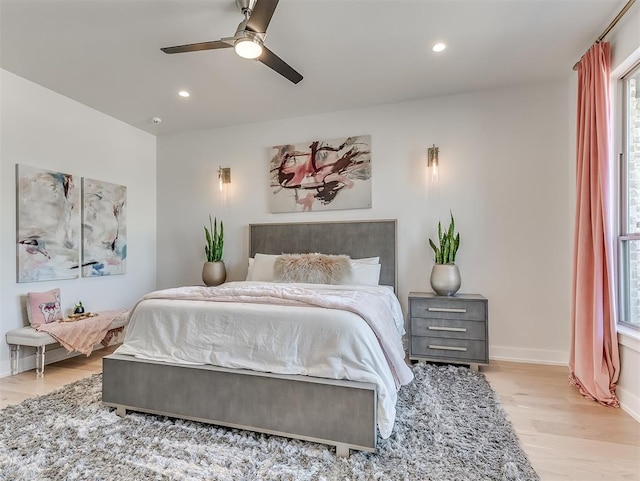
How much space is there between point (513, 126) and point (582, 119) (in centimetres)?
74

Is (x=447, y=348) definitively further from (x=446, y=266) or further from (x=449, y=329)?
(x=446, y=266)

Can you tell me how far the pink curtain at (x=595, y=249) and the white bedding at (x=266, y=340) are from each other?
1.50 meters

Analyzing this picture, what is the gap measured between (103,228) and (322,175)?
266 centimetres

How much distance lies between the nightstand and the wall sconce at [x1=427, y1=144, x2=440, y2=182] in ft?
4.33

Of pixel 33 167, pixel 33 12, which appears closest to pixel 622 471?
pixel 33 12

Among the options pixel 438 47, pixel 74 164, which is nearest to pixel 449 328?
pixel 438 47

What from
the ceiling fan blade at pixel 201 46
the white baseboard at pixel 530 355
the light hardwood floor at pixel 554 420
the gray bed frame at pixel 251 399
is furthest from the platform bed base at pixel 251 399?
the white baseboard at pixel 530 355

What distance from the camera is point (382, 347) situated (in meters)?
2.01

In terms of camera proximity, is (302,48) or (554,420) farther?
(302,48)

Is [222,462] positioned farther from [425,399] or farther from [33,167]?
[33,167]

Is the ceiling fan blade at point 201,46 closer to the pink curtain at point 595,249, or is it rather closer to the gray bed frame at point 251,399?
the gray bed frame at point 251,399

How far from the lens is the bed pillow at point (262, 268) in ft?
12.1

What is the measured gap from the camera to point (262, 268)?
3.74 metres

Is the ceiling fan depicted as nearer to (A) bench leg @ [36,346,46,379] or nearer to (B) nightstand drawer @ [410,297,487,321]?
(B) nightstand drawer @ [410,297,487,321]
